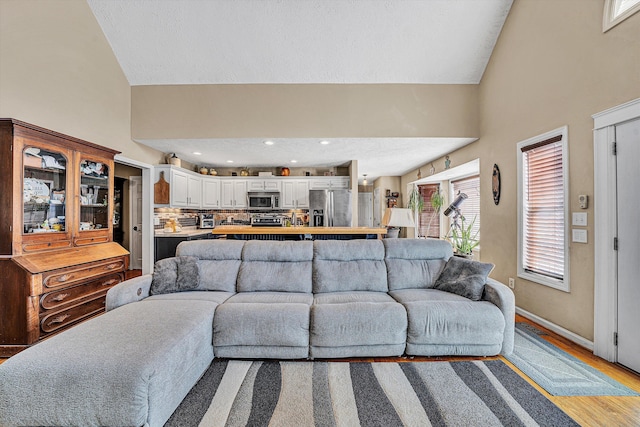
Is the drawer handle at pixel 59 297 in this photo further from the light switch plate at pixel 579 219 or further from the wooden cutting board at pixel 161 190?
the light switch plate at pixel 579 219

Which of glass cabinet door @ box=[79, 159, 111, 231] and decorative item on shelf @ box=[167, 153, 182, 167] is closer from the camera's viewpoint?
glass cabinet door @ box=[79, 159, 111, 231]

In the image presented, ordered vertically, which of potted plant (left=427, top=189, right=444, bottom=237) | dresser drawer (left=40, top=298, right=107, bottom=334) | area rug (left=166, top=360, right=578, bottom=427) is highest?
potted plant (left=427, top=189, right=444, bottom=237)

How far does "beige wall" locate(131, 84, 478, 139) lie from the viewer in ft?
13.9

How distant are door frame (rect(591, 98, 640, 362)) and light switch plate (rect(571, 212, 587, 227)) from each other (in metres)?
0.11

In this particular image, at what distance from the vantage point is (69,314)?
2.69 m

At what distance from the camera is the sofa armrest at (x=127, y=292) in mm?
2271

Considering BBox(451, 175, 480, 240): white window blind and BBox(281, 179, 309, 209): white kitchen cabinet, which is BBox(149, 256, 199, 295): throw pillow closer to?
BBox(281, 179, 309, 209): white kitchen cabinet

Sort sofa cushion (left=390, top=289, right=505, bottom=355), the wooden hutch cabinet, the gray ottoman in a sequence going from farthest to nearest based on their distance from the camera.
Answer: the wooden hutch cabinet → sofa cushion (left=390, top=289, right=505, bottom=355) → the gray ottoman

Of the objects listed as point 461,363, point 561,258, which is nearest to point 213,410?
point 461,363

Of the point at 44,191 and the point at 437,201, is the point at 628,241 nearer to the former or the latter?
the point at 437,201

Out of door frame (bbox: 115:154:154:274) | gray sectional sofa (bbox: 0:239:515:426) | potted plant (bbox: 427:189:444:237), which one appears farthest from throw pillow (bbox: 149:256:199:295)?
potted plant (bbox: 427:189:444:237)

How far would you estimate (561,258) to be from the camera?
275 cm

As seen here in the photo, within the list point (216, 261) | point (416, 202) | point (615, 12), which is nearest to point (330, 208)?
point (416, 202)

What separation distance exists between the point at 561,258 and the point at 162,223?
6.19 m
